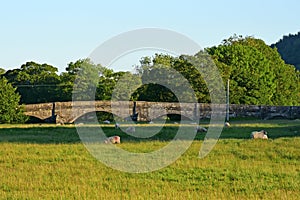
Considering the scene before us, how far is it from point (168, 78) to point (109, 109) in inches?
556

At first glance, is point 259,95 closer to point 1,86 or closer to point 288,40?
point 1,86

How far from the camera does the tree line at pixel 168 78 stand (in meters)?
65.2

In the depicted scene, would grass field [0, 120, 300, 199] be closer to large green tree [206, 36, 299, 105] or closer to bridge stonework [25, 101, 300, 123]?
bridge stonework [25, 101, 300, 123]

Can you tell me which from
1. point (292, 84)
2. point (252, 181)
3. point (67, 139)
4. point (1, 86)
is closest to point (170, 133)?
point (67, 139)

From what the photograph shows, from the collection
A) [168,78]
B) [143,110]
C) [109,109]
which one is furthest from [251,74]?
[109,109]

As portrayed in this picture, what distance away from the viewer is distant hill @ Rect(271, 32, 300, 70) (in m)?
150

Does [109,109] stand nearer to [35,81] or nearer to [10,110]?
[10,110]

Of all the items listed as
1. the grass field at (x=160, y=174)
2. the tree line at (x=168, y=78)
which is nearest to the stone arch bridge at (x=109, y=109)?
the tree line at (x=168, y=78)

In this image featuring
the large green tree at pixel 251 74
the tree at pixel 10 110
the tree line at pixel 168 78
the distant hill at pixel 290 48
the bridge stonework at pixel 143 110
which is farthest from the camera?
the distant hill at pixel 290 48

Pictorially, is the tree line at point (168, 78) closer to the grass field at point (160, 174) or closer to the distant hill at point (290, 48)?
the grass field at point (160, 174)

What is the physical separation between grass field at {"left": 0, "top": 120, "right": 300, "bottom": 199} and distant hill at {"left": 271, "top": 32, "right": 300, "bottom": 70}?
12605 cm

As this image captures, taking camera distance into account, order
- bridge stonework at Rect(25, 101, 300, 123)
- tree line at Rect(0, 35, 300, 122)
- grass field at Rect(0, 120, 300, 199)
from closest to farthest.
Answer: grass field at Rect(0, 120, 300, 199)
bridge stonework at Rect(25, 101, 300, 123)
tree line at Rect(0, 35, 300, 122)

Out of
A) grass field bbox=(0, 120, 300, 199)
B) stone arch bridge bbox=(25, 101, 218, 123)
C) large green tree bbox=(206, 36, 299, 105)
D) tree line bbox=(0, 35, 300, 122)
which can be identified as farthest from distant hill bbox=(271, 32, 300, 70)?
grass field bbox=(0, 120, 300, 199)

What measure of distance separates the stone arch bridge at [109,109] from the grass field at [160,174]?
27308 mm
